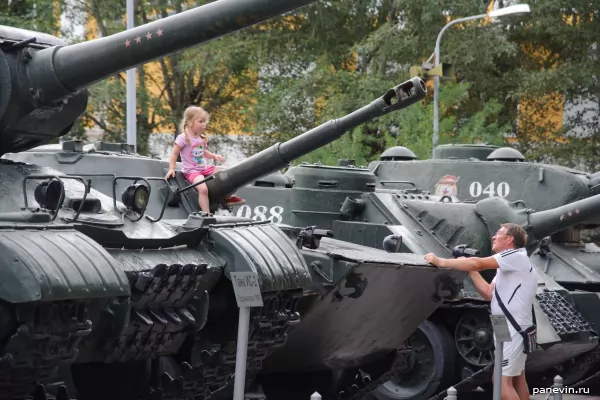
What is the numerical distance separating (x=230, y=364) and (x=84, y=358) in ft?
5.07

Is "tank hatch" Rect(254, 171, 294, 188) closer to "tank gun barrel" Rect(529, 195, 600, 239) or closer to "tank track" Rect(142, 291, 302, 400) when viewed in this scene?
"tank gun barrel" Rect(529, 195, 600, 239)

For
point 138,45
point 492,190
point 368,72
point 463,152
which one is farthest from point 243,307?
point 368,72

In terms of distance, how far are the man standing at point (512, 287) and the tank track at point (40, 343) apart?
12.7ft

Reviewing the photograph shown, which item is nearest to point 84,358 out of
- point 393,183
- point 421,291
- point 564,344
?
point 421,291

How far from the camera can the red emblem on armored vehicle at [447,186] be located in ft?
59.3

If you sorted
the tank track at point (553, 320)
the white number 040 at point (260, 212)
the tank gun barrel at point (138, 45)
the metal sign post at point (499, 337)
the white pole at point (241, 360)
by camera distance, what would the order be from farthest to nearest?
1. the white number 040 at point (260, 212)
2. the tank track at point (553, 320)
3. the metal sign post at point (499, 337)
4. the white pole at point (241, 360)
5. the tank gun barrel at point (138, 45)

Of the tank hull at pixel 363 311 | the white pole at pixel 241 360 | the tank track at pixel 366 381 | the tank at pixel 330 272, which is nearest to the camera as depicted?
the white pole at pixel 241 360

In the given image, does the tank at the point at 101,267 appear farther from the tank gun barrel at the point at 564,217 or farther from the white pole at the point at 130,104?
the white pole at the point at 130,104

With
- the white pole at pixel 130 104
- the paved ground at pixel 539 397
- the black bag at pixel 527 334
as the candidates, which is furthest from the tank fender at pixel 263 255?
the white pole at pixel 130 104

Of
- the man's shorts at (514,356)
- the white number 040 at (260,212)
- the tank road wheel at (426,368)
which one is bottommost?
the tank road wheel at (426,368)

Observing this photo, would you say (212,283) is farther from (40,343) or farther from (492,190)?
(492,190)

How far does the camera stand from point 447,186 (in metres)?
18.1

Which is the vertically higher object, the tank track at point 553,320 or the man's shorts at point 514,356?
the man's shorts at point 514,356

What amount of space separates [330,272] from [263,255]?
5.44ft
